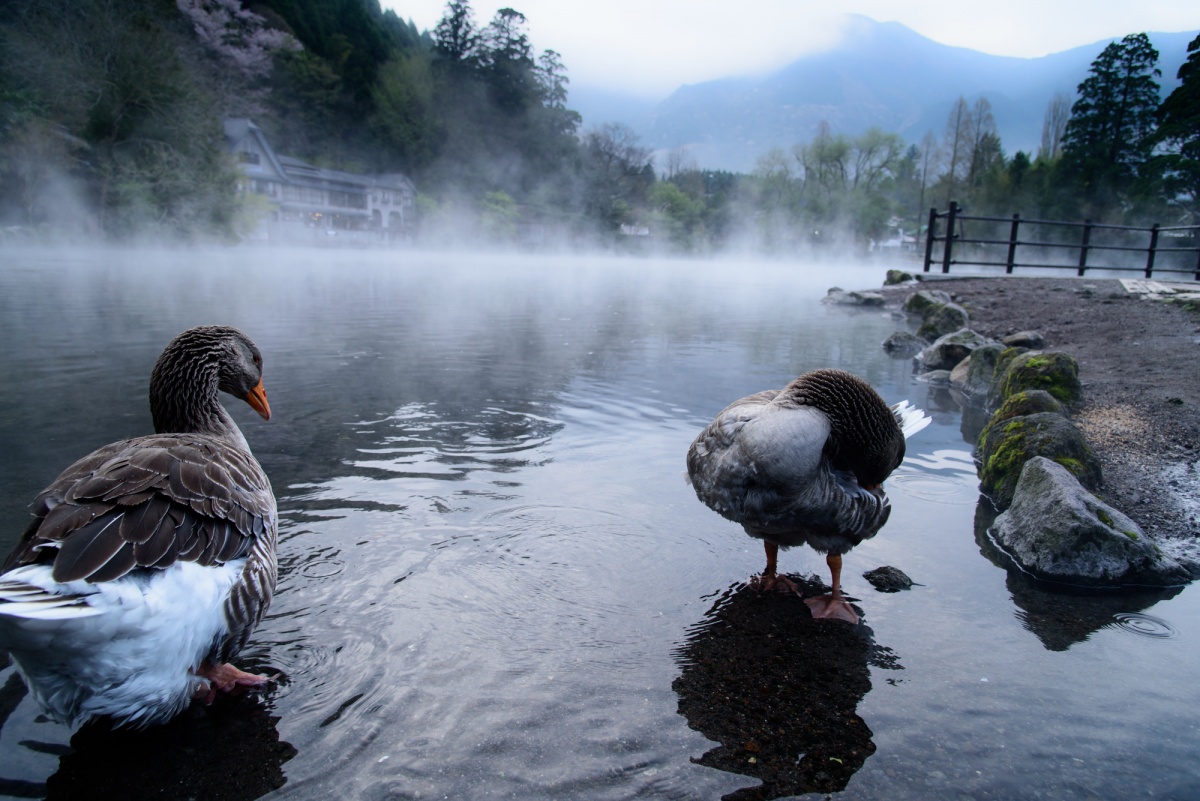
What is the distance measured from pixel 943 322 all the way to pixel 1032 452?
8.32 metres

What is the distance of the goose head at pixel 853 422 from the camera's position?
10.7ft

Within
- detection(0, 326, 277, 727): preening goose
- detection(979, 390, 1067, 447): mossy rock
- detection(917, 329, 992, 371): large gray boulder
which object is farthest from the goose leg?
detection(917, 329, 992, 371): large gray boulder

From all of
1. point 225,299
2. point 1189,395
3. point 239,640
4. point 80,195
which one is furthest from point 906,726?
point 80,195

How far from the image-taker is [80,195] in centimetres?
3086

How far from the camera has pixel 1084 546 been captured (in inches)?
137

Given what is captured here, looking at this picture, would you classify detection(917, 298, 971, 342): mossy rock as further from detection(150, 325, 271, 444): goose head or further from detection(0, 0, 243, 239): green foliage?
detection(0, 0, 243, 239): green foliage

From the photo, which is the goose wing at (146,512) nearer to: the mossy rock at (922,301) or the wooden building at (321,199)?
the mossy rock at (922,301)

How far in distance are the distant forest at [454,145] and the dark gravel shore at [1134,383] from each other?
66.4 feet

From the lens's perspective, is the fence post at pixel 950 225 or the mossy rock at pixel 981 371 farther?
the fence post at pixel 950 225

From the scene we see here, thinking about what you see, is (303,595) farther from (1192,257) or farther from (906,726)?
(1192,257)

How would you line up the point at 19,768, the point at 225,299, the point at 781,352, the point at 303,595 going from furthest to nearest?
the point at 225,299 < the point at 781,352 < the point at 303,595 < the point at 19,768

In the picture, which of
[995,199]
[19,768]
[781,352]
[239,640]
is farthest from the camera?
[995,199]

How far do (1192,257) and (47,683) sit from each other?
1275 inches

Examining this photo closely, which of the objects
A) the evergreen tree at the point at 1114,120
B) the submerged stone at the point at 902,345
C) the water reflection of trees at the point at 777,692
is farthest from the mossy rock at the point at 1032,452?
the evergreen tree at the point at 1114,120
